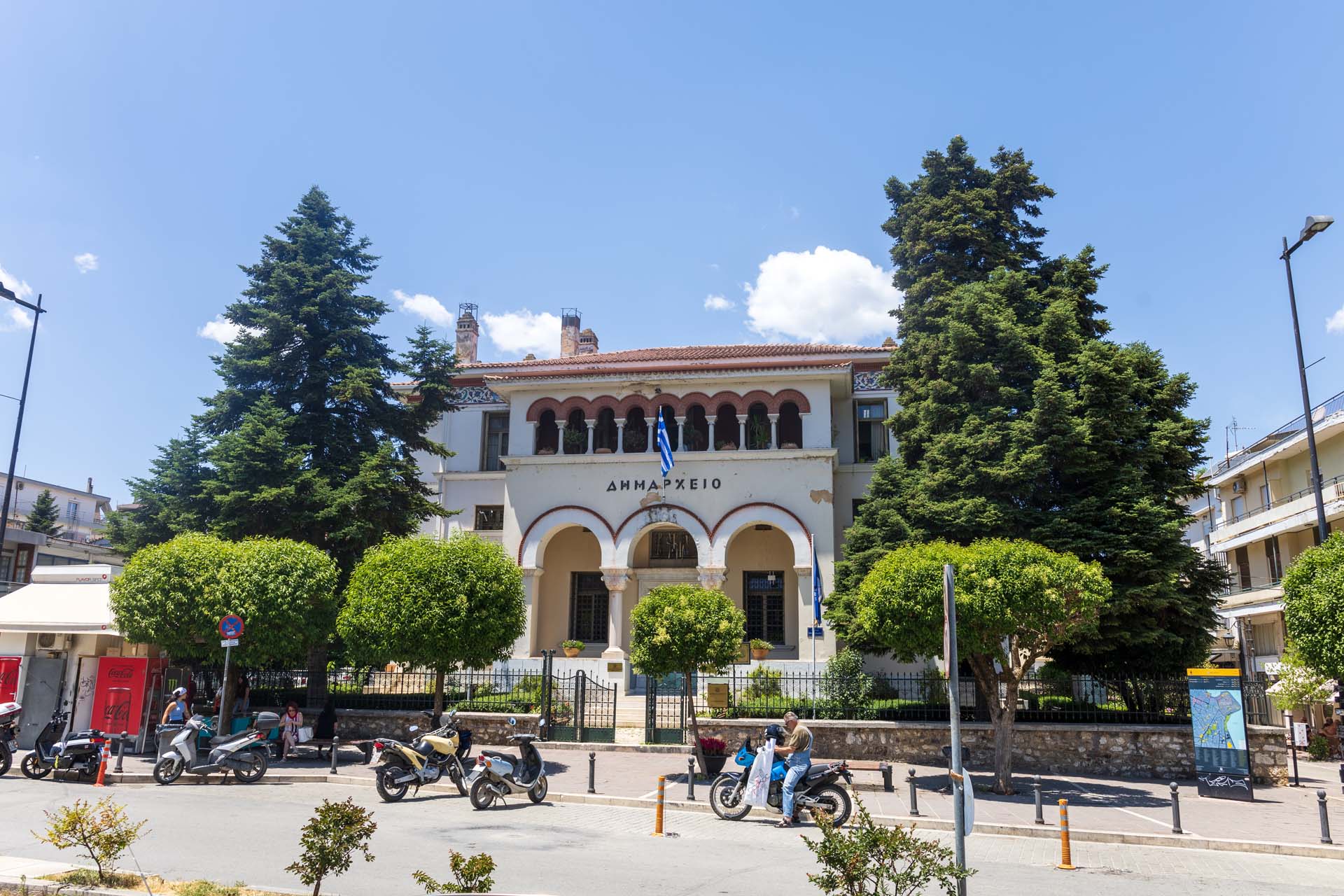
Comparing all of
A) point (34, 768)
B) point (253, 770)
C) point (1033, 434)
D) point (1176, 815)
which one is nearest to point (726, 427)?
point (1033, 434)

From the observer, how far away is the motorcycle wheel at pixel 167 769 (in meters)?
14.5

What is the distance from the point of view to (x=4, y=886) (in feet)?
24.4

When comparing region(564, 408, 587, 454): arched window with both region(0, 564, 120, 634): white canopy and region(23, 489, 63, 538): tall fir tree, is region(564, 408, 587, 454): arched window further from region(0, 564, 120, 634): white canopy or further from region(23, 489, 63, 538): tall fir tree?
region(23, 489, 63, 538): tall fir tree

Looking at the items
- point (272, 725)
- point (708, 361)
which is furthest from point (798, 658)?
point (272, 725)

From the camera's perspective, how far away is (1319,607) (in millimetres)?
14758

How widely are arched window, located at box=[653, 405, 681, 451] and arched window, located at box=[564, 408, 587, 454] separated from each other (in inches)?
92.3

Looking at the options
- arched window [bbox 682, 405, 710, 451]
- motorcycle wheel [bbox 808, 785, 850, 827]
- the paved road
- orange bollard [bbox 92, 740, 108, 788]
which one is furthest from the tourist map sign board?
orange bollard [bbox 92, 740, 108, 788]

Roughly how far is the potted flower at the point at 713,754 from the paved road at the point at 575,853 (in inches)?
99.6

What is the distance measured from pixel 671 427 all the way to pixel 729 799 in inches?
658

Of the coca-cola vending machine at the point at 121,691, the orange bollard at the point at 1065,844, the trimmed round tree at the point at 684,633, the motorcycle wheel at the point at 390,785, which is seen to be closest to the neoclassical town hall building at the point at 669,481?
the trimmed round tree at the point at 684,633

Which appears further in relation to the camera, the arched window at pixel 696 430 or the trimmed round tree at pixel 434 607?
the arched window at pixel 696 430

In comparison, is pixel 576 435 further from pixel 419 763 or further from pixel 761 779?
pixel 761 779

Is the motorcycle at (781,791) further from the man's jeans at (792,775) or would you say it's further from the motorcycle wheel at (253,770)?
the motorcycle wheel at (253,770)

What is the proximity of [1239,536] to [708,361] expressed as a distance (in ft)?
69.5
